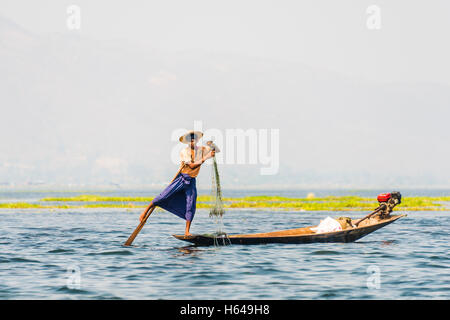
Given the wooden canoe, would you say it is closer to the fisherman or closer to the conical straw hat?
the fisherman

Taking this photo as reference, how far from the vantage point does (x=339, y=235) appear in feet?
68.6

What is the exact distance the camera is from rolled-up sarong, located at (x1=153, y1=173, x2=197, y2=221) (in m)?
19.5

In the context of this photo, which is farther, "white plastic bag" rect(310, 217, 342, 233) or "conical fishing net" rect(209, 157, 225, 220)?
"white plastic bag" rect(310, 217, 342, 233)

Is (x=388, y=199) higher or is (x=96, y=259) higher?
(x=388, y=199)

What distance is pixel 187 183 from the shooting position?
1947 cm

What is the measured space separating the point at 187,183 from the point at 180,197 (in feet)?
2.11

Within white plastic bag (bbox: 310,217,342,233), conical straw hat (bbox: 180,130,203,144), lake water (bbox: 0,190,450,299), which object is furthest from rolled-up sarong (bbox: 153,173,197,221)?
white plastic bag (bbox: 310,217,342,233)

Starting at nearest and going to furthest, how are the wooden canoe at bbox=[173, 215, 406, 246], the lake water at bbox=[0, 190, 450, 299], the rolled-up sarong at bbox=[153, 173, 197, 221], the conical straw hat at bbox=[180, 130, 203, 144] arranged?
1. the lake water at bbox=[0, 190, 450, 299]
2. the conical straw hat at bbox=[180, 130, 203, 144]
3. the rolled-up sarong at bbox=[153, 173, 197, 221]
4. the wooden canoe at bbox=[173, 215, 406, 246]

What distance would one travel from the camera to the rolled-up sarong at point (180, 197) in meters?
19.5

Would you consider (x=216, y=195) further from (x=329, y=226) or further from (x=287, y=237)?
(x=329, y=226)

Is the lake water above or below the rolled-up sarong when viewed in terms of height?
below
